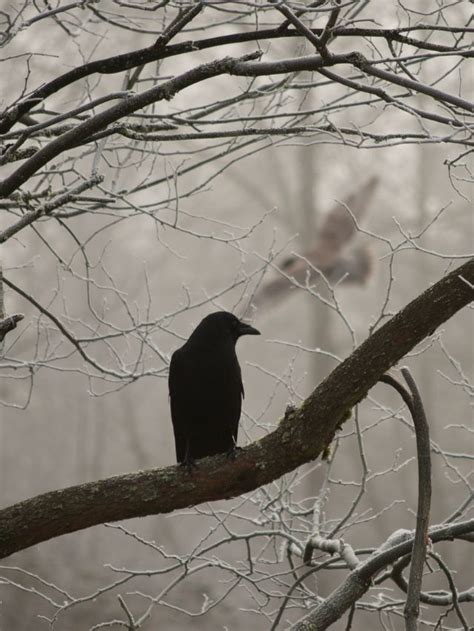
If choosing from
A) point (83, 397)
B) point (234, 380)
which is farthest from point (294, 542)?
point (83, 397)

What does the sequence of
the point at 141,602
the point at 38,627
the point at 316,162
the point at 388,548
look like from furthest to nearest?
the point at 316,162 < the point at 141,602 < the point at 38,627 < the point at 388,548

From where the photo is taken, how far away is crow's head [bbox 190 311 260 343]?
4719mm

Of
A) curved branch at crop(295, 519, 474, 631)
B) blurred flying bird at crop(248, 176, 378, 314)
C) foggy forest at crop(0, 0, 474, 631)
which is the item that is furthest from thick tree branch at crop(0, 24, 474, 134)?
blurred flying bird at crop(248, 176, 378, 314)

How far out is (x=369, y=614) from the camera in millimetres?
15609

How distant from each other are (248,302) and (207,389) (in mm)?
1038

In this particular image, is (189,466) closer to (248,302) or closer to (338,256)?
(248,302)

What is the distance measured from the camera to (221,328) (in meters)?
4.74

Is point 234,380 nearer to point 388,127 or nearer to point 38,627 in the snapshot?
point 38,627

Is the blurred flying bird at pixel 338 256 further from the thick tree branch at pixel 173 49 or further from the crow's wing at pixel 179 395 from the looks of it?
the thick tree branch at pixel 173 49

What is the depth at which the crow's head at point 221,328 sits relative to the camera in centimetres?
472

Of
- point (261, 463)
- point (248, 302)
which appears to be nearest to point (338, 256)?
point (248, 302)

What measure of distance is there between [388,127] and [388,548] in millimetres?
14577

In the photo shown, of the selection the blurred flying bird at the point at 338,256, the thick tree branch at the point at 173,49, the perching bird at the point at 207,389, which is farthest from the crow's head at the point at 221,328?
the blurred flying bird at the point at 338,256

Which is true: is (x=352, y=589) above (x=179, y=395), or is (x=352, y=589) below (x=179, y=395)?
below
